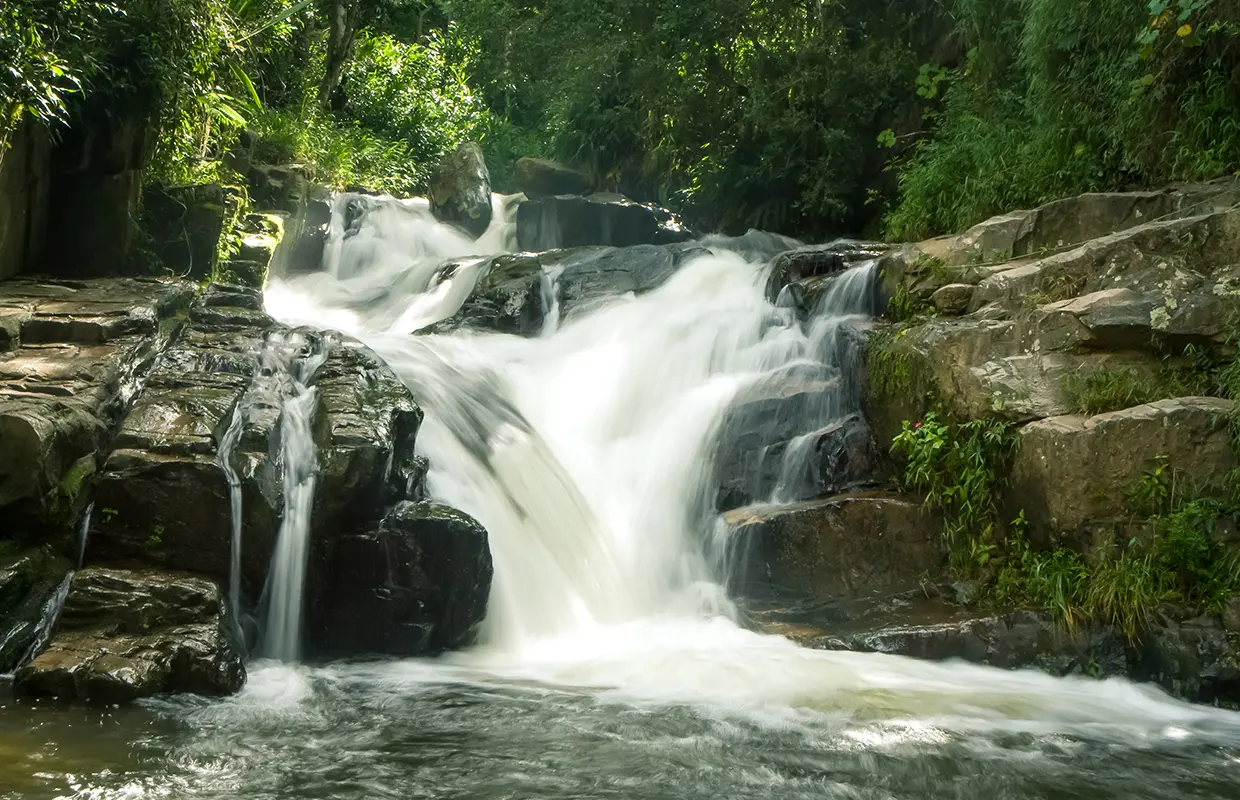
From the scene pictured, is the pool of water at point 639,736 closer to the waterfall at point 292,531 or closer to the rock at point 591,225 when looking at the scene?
the waterfall at point 292,531

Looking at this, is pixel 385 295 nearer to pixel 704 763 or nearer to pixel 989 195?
pixel 989 195

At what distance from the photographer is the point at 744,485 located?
7.46 m

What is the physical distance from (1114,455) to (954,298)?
199cm

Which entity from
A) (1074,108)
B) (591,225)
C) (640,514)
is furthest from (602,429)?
(591,225)

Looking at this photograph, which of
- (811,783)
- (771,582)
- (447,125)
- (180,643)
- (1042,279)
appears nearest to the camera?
(811,783)

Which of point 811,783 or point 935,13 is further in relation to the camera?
point 935,13

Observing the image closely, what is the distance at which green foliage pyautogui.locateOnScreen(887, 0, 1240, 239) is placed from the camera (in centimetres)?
746

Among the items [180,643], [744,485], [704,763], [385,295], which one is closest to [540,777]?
[704,763]

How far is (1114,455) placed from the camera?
235 inches

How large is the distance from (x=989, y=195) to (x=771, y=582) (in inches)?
175

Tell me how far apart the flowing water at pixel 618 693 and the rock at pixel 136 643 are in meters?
0.15

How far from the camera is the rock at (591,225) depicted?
15.5 metres

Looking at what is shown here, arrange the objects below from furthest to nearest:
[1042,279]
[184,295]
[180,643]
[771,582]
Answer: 1. [184,295]
2. [1042,279]
3. [771,582]
4. [180,643]

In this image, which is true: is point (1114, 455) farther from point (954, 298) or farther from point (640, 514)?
point (640, 514)
